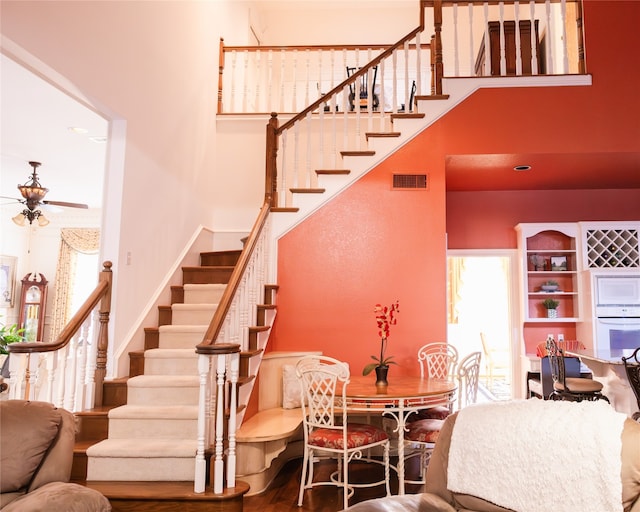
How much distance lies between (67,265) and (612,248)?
8755mm

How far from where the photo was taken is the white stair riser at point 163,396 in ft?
12.9

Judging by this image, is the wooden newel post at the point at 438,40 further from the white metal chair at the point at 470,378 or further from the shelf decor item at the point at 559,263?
the shelf decor item at the point at 559,263

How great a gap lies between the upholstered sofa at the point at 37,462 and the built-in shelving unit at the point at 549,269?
5.51m

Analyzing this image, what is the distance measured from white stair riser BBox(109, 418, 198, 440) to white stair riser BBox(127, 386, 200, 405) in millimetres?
254

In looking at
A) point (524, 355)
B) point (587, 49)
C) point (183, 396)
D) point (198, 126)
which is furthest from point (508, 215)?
point (183, 396)

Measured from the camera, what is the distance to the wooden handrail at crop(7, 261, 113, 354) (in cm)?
336

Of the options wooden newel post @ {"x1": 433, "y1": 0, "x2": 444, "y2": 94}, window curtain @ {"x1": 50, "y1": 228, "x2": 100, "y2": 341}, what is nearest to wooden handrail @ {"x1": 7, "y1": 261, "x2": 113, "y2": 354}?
wooden newel post @ {"x1": 433, "y1": 0, "x2": 444, "y2": 94}

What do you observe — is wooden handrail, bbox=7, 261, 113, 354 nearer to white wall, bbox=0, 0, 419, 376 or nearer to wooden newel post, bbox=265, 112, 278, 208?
white wall, bbox=0, 0, 419, 376

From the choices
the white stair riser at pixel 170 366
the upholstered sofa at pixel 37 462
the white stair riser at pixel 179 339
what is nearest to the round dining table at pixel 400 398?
the white stair riser at pixel 170 366

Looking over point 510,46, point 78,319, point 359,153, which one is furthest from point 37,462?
point 510,46

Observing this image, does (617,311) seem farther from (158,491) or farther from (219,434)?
(158,491)

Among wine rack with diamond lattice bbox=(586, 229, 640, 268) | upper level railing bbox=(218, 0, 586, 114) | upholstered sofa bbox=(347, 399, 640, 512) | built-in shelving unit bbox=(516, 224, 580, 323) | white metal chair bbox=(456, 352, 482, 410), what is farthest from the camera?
built-in shelving unit bbox=(516, 224, 580, 323)

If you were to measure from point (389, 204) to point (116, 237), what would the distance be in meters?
2.62

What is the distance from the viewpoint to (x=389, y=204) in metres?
5.22
